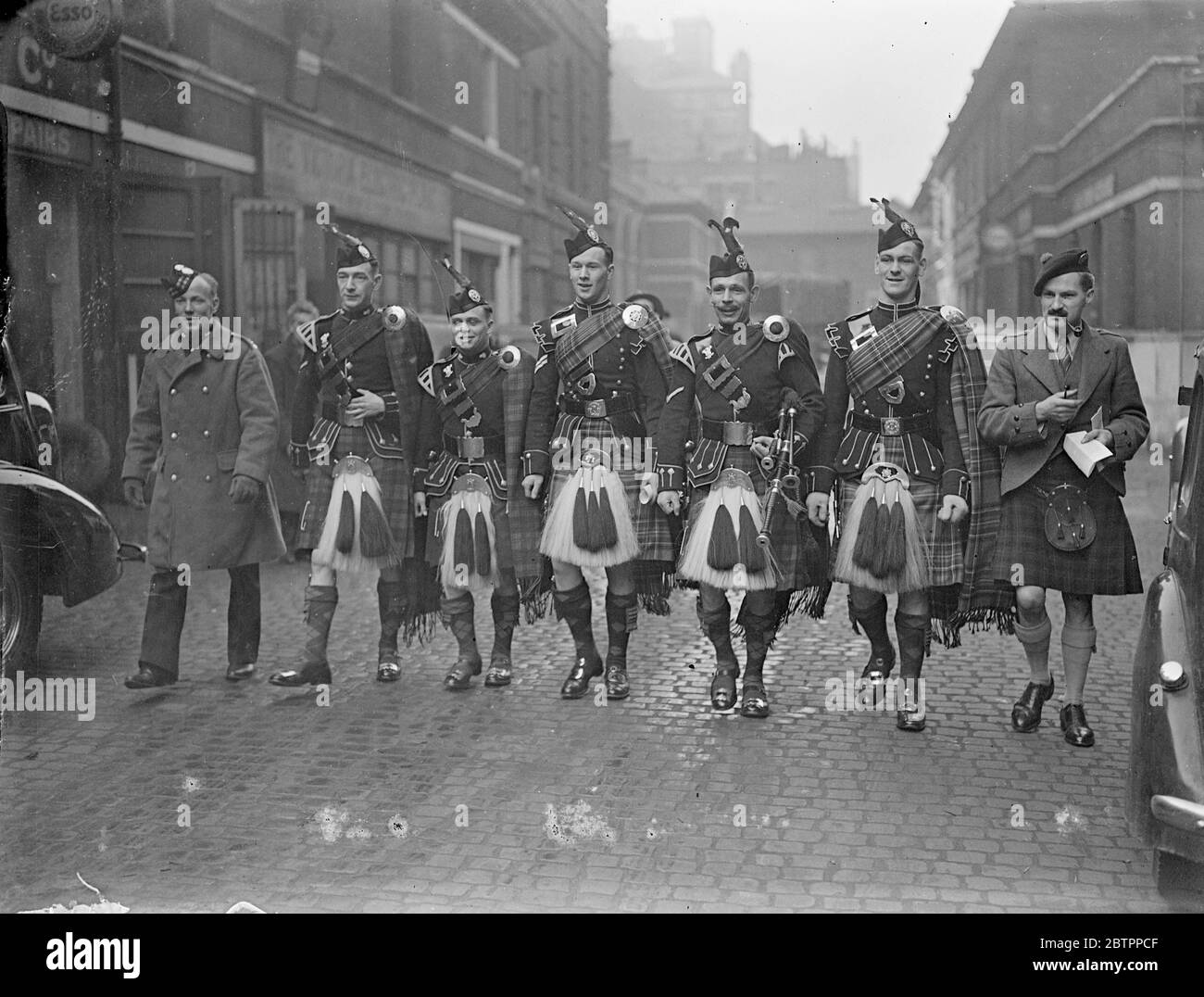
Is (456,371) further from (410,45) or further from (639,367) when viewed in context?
(410,45)

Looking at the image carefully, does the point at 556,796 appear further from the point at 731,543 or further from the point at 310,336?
the point at 310,336

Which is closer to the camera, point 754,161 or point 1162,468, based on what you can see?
point 754,161

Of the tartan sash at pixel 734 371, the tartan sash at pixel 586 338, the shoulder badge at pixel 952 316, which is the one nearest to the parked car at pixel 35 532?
the tartan sash at pixel 586 338

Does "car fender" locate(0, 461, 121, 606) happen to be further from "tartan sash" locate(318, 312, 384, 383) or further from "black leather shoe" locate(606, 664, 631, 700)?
"black leather shoe" locate(606, 664, 631, 700)

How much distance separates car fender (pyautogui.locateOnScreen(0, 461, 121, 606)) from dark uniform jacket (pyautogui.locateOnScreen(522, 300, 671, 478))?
7.19ft

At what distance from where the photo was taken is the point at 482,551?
6219 millimetres

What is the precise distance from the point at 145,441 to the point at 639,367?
8.26ft

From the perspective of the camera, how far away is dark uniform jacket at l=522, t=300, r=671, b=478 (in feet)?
19.6

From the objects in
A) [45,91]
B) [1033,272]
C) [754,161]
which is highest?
[45,91]

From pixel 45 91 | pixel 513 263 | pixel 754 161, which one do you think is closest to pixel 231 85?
pixel 45 91

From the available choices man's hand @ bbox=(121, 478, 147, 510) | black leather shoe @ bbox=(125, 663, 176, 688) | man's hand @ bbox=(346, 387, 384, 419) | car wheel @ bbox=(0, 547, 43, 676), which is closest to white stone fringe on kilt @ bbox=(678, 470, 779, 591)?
man's hand @ bbox=(346, 387, 384, 419)

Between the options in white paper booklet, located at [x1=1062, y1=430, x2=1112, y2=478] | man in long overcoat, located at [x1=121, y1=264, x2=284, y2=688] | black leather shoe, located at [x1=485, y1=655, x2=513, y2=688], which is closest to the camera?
white paper booklet, located at [x1=1062, y1=430, x2=1112, y2=478]

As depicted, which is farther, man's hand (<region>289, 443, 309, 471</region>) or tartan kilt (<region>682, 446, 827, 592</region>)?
man's hand (<region>289, 443, 309, 471</region>)

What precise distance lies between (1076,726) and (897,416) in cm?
152
